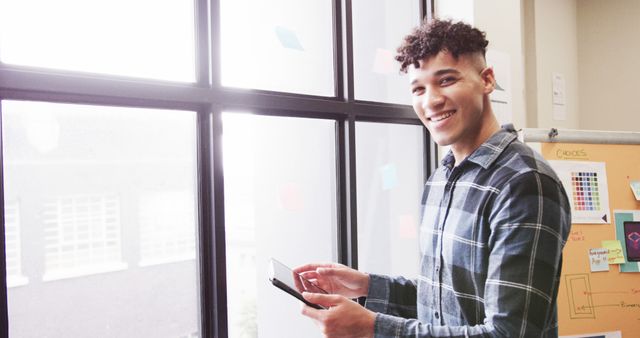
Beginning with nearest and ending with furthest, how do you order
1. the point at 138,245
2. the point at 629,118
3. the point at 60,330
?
the point at 60,330 < the point at 138,245 < the point at 629,118

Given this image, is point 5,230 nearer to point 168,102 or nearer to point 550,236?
point 168,102

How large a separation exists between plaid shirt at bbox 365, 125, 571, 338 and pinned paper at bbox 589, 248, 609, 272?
3.72 ft

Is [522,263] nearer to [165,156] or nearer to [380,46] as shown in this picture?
[165,156]

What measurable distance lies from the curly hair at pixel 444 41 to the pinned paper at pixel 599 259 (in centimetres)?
129

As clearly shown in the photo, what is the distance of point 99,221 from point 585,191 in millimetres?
1914

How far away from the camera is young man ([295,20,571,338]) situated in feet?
3.00

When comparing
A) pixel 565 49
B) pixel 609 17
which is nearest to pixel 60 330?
pixel 565 49

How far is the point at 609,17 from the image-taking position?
2.83 meters

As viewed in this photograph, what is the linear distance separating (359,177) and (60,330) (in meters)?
1.31

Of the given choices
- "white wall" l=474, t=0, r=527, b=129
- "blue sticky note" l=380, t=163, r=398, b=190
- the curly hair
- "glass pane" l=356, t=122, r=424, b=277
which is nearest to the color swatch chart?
"white wall" l=474, t=0, r=527, b=129

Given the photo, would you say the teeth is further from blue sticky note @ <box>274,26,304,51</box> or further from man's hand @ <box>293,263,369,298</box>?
blue sticky note @ <box>274,26,304,51</box>

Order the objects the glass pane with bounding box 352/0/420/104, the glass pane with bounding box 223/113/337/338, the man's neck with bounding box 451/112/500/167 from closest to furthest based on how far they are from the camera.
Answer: the man's neck with bounding box 451/112/500/167
the glass pane with bounding box 223/113/337/338
the glass pane with bounding box 352/0/420/104

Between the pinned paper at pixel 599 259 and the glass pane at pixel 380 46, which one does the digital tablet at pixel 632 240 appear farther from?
the glass pane at pixel 380 46

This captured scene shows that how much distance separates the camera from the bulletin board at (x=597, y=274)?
1.93 metres
